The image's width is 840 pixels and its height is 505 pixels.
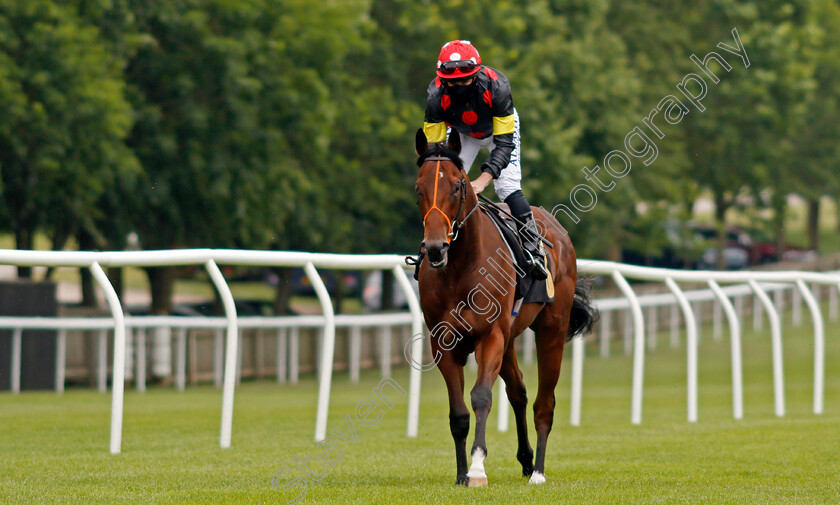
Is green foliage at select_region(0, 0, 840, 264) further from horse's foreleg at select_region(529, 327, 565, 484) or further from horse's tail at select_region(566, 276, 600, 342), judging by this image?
horse's foreleg at select_region(529, 327, 565, 484)

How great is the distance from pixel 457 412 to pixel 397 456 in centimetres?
142

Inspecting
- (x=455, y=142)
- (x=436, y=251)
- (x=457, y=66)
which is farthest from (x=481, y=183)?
(x=436, y=251)

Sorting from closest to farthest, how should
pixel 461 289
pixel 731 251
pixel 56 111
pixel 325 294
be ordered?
pixel 461 289 → pixel 325 294 → pixel 56 111 → pixel 731 251

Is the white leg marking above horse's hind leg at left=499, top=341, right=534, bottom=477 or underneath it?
underneath

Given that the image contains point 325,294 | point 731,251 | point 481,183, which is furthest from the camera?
point 731,251

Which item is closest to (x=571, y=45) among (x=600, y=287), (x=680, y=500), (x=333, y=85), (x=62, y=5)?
(x=333, y=85)

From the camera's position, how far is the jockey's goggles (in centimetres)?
618

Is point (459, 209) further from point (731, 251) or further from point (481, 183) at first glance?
point (731, 251)

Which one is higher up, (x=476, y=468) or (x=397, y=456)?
(x=476, y=468)

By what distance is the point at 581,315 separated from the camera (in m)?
7.60

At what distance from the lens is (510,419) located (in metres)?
→ 11.2

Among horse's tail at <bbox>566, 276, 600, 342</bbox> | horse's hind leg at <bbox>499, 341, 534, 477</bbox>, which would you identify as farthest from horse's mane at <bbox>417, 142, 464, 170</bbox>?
horse's tail at <bbox>566, 276, 600, 342</bbox>

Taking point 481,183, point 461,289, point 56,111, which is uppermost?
point 56,111

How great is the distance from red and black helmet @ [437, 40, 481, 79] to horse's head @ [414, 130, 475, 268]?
14.8 inches
